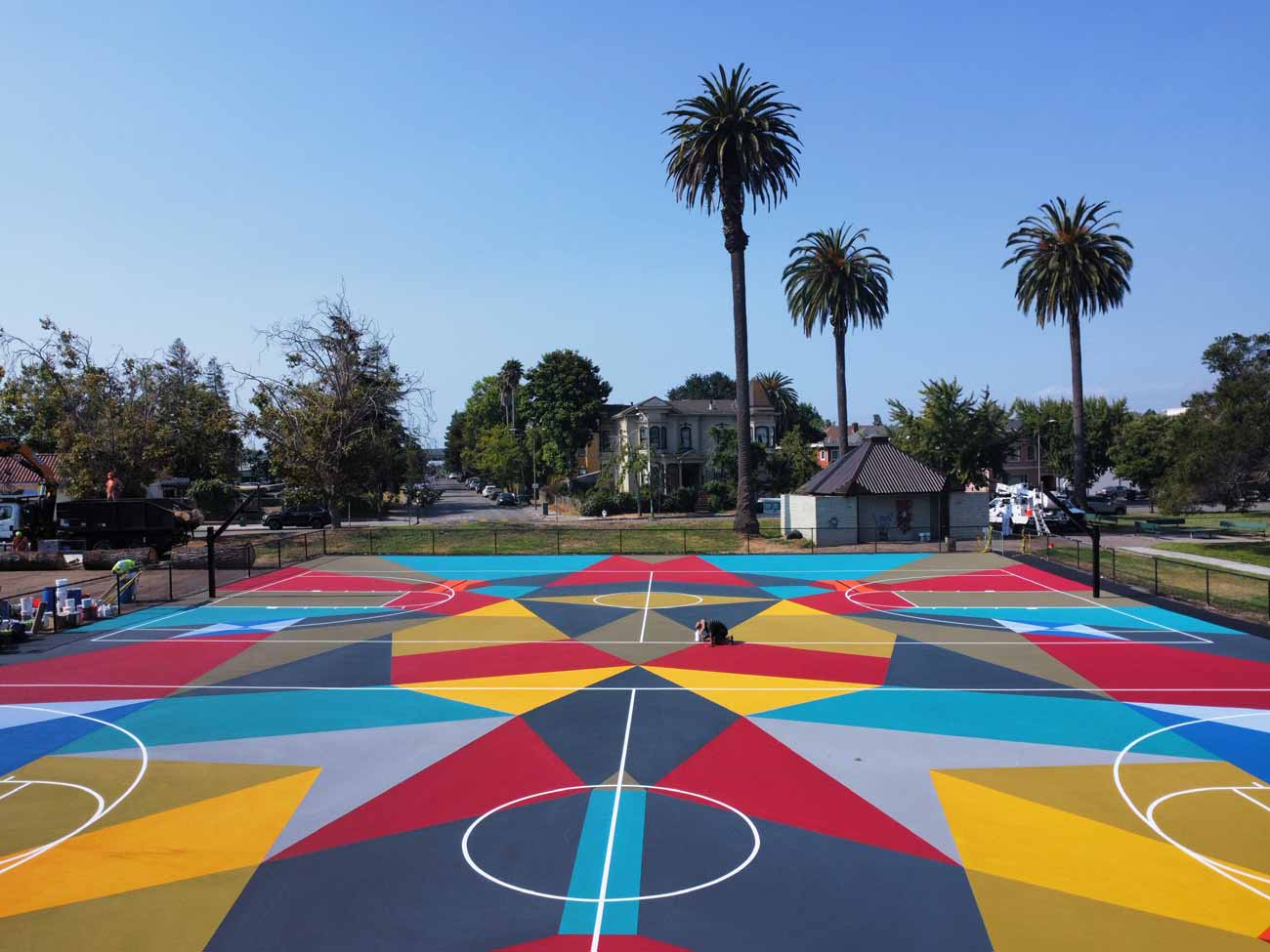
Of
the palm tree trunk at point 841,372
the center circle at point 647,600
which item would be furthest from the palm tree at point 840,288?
the center circle at point 647,600

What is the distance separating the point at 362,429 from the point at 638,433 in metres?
32.9

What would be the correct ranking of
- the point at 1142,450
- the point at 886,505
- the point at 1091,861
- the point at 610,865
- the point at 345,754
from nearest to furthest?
the point at 610,865
the point at 1091,861
the point at 345,754
the point at 886,505
the point at 1142,450

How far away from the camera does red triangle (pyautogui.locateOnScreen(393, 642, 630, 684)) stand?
2211 centimetres

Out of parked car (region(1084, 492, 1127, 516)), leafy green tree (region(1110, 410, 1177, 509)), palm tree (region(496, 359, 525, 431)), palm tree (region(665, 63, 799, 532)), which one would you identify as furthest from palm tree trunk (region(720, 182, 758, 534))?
palm tree (region(496, 359, 525, 431))

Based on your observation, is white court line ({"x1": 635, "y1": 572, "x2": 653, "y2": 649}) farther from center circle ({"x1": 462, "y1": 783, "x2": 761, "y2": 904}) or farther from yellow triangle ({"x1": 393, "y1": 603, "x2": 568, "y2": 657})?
center circle ({"x1": 462, "y1": 783, "x2": 761, "y2": 904})

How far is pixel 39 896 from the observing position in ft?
35.7

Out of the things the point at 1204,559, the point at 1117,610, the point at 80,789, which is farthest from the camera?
the point at 1204,559

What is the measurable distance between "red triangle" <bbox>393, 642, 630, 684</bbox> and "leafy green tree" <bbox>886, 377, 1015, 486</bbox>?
36.6 m

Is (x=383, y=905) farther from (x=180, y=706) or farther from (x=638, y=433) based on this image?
(x=638, y=433)

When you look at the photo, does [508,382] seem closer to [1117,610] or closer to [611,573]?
[611,573]

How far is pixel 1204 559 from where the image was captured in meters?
42.2

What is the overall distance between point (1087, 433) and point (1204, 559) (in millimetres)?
55051

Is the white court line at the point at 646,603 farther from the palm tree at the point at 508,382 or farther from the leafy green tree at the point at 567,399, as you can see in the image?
the palm tree at the point at 508,382

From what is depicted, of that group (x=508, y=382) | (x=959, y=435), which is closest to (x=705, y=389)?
(x=508, y=382)
